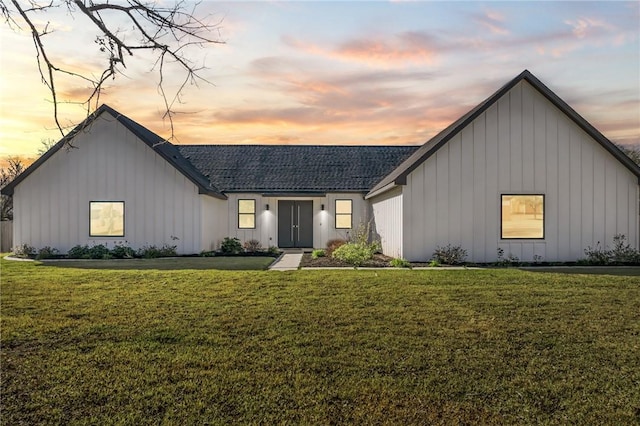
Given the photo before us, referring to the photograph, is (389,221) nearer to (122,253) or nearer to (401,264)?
(401,264)

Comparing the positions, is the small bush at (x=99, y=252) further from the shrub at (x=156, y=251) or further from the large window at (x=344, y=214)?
the large window at (x=344, y=214)

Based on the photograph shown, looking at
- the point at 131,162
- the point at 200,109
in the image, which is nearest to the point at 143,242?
the point at 131,162

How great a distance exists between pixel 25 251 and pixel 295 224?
1108 cm

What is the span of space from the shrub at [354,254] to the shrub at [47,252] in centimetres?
1018

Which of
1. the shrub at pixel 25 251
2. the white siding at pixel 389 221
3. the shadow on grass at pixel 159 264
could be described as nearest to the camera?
the shadow on grass at pixel 159 264

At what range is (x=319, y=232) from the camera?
22.4 m

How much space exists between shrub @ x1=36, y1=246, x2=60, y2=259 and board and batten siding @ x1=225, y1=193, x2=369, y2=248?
7.19 m

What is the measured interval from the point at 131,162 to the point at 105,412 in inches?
584

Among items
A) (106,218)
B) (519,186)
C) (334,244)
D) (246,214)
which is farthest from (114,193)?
(519,186)

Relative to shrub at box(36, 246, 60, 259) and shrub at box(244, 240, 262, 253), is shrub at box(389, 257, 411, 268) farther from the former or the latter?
shrub at box(36, 246, 60, 259)

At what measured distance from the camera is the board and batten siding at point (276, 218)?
22.0 metres

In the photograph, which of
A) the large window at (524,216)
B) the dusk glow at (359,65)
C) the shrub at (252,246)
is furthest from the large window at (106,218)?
the large window at (524,216)

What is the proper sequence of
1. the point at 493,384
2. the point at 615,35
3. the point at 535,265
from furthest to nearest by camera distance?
the point at 535,265, the point at 615,35, the point at 493,384

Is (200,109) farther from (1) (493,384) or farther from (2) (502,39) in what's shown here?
(2) (502,39)
